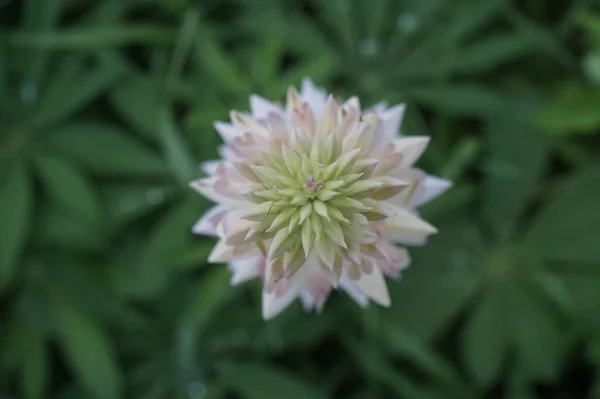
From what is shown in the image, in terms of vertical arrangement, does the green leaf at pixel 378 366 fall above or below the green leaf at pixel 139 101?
below

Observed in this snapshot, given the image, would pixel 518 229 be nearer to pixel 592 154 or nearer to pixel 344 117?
pixel 592 154

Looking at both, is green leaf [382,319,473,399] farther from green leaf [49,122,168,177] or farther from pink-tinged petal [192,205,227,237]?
pink-tinged petal [192,205,227,237]

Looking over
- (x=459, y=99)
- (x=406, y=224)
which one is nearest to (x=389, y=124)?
(x=406, y=224)

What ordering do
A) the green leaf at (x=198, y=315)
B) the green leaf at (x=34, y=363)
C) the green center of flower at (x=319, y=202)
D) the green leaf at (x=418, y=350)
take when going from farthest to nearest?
the green leaf at (x=34, y=363) < the green leaf at (x=418, y=350) < the green leaf at (x=198, y=315) < the green center of flower at (x=319, y=202)

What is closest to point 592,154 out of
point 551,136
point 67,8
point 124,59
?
point 551,136

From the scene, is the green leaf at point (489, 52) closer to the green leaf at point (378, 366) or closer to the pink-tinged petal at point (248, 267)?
the green leaf at point (378, 366)

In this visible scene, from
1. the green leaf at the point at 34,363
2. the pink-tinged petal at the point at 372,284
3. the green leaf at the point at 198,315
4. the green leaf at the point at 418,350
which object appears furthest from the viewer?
the green leaf at the point at 34,363

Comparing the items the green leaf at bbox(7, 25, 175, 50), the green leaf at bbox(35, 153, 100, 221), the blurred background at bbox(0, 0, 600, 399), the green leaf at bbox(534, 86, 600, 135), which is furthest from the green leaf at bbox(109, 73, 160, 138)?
the green leaf at bbox(534, 86, 600, 135)

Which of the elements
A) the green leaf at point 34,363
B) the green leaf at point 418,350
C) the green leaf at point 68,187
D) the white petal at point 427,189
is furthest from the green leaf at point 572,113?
the green leaf at point 34,363
